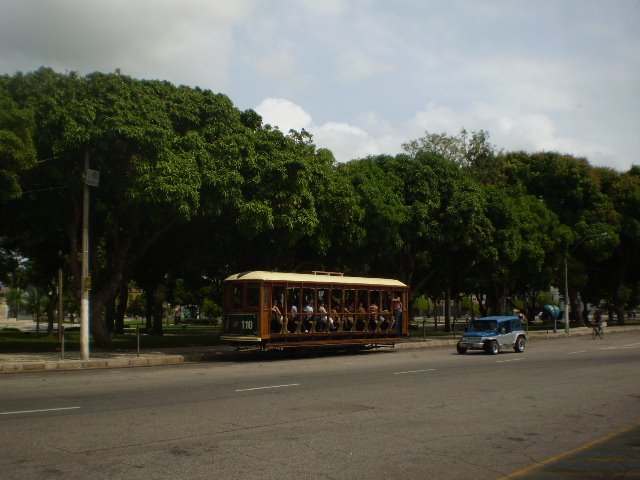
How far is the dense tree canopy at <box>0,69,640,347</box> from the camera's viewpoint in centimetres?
2227

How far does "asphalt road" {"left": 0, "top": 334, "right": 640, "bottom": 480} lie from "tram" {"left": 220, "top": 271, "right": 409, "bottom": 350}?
19.2ft

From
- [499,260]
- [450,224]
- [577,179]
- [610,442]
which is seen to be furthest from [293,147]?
[577,179]

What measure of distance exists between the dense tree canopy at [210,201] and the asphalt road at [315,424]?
7420 mm

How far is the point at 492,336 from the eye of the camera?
27234 mm

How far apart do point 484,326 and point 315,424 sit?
18.6 metres

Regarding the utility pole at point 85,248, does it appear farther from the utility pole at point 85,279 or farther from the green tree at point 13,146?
the green tree at point 13,146

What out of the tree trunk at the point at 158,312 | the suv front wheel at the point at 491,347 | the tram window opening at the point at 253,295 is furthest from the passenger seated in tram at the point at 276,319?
the tree trunk at the point at 158,312

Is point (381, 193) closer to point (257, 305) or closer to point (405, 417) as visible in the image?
point (257, 305)

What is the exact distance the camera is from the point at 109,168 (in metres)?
23.5

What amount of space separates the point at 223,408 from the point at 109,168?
45.5 ft

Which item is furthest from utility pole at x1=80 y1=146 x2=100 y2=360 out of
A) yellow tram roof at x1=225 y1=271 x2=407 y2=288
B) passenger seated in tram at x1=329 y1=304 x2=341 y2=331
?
passenger seated in tram at x1=329 y1=304 x2=341 y2=331

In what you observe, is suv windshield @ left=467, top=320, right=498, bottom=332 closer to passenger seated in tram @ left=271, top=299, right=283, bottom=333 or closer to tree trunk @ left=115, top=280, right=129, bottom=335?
passenger seated in tram @ left=271, top=299, right=283, bottom=333

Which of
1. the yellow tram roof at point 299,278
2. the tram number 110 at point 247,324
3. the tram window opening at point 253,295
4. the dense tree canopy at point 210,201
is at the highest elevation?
the dense tree canopy at point 210,201

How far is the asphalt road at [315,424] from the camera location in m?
7.77
